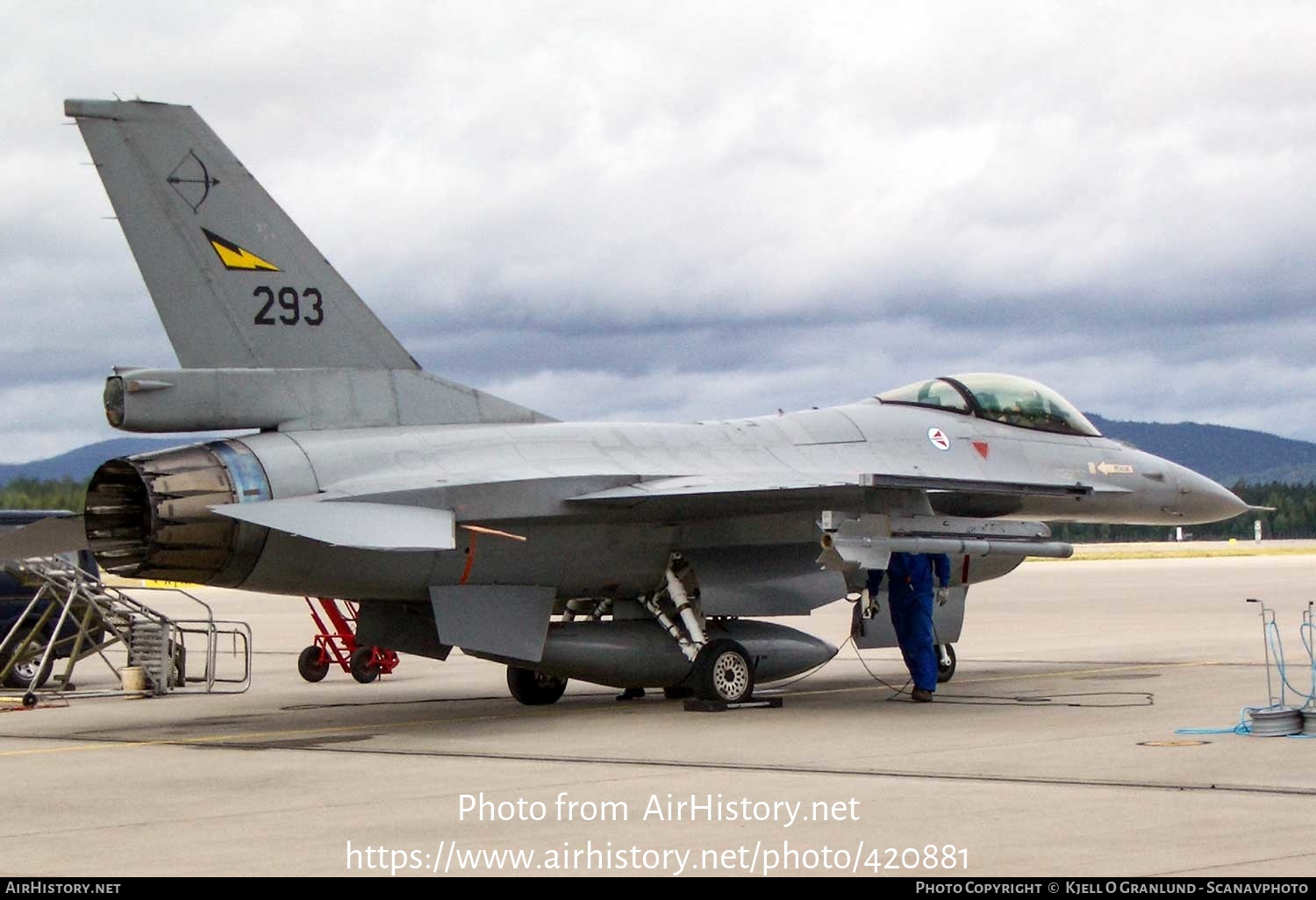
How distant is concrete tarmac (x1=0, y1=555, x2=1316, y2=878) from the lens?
652cm

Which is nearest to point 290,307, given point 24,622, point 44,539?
point 44,539

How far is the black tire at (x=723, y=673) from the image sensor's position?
13078mm

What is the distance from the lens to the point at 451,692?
626 inches

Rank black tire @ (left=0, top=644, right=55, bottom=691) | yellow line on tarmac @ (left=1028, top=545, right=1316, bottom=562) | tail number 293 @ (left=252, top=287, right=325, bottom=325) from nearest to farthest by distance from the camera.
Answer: tail number 293 @ (left=252, top=287, right=325, bottom=325)
black tire @ (left=0, top=644, right=55, bottom=691)
yellow line on tarmac @ (left=1028, top=545, right=1316, bottom=562)

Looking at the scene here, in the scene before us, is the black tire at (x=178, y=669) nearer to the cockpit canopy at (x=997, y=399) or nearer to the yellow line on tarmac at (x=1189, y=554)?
the cockpit canopy at (x=997, y=399)

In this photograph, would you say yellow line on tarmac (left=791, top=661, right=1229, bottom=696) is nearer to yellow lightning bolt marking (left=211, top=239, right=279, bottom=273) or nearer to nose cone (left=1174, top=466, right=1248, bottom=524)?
nose cone (left=1174, top=466, right=1248, bottom=524)

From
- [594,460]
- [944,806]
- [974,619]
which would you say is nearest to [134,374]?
[594,460]

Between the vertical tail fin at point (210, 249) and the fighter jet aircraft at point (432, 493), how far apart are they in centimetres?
1

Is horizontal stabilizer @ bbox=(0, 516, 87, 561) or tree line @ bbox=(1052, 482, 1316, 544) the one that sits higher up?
tree line @ bbox=(1052, 482, 1316, 544)

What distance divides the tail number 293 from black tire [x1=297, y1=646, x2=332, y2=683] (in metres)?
6.10

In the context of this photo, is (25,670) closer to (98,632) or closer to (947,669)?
(98,632)

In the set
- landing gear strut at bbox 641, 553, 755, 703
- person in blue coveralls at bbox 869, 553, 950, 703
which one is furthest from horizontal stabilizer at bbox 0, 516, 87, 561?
person in blue coveralls at bbox 869, 553, 950, 703

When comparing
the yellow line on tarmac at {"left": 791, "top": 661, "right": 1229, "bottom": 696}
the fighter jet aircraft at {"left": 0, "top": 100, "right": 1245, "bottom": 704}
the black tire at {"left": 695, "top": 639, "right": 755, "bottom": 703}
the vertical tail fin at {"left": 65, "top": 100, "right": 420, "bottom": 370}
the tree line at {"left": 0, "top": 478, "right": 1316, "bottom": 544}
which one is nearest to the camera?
the fighter jet aircraft at {"left": 0, "top": 100, "right": 1245, "bottom": 704}
